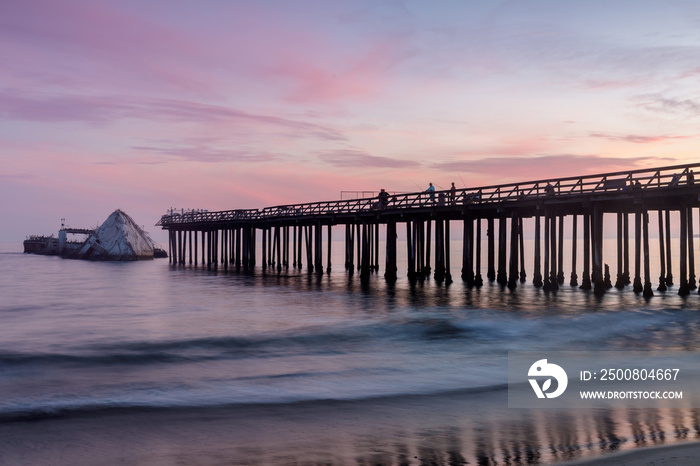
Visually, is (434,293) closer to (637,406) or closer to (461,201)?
(461,201)

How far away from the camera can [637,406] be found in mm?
9938

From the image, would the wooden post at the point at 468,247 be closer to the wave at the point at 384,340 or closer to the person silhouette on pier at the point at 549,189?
the person silhouette on pier at the point at 549,189

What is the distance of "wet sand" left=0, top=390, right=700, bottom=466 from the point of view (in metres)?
7.54

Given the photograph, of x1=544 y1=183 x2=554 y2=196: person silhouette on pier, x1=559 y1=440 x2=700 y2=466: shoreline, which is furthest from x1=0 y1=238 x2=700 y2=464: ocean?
x1=544 y1=183 x2=554 y2=196: person silhouette on pier

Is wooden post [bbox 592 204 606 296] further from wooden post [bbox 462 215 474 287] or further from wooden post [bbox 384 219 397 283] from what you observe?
wooden post [bbox 384 219 397 283]

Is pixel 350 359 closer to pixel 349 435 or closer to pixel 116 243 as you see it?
pixel 349 435

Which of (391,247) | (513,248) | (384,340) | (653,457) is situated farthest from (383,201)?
(653,457)

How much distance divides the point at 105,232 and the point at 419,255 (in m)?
51.6

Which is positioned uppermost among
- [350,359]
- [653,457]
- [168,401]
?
[653,457]

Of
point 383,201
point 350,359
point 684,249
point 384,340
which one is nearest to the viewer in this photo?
point 350,359

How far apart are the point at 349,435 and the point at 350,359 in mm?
7160

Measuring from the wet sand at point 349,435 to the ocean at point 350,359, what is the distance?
5 cm

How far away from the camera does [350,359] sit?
15.8 meters

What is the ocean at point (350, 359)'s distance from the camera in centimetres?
850
